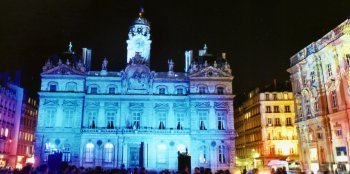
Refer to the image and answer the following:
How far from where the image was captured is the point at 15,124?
230ft

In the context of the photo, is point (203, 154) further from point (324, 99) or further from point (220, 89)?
point (324, 99)

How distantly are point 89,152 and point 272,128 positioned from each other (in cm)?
3883

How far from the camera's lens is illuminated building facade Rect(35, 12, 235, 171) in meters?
57.5

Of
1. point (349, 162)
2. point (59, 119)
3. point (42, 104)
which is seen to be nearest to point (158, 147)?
point (59, 119)

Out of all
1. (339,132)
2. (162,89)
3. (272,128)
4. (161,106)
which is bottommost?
(339,132)

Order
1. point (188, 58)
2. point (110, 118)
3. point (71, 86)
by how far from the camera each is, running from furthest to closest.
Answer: point (188, 58) < point (71, 86) < point (110, 118)

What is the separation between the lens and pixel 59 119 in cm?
5816

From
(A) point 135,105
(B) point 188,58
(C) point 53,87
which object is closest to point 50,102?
(C) point 53,87

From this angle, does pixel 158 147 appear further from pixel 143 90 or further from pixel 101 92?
pixel 101 92

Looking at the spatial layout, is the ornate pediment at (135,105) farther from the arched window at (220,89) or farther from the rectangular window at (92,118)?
the arched window at (220,89)

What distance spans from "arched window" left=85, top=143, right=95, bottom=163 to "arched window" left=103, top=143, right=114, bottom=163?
214 centimetres

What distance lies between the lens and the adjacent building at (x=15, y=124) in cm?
6375

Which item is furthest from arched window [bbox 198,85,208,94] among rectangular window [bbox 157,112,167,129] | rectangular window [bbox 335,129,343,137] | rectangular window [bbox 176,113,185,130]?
rectangular window [bbox 335,129,343,137]

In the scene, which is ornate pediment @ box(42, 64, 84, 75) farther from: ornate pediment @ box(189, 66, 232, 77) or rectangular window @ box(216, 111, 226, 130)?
rectangular window @ box(216, 111, 226, 130)
